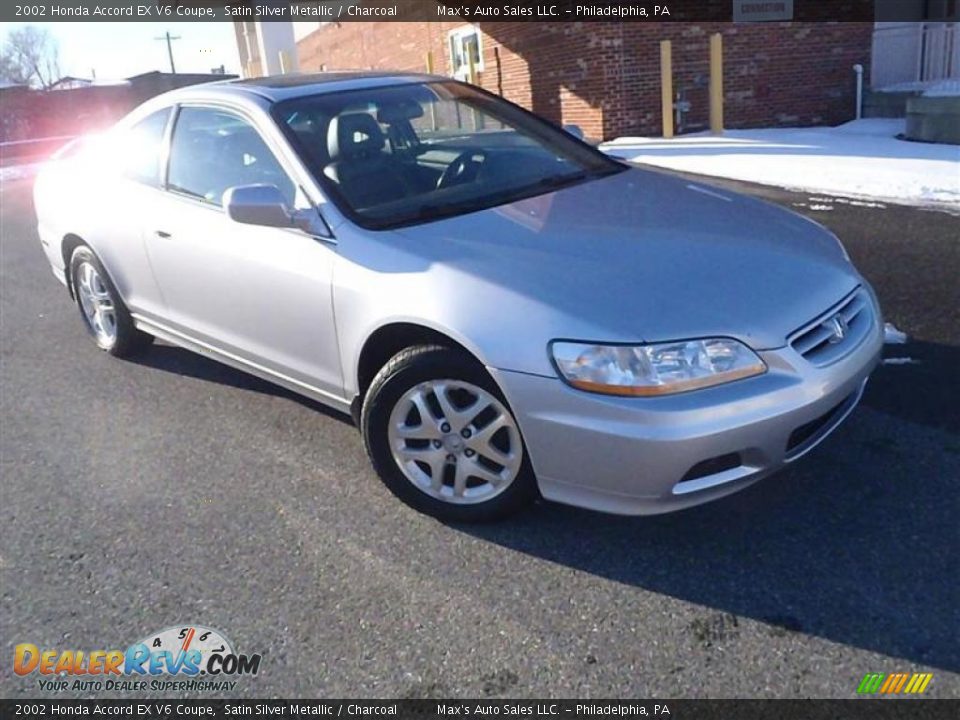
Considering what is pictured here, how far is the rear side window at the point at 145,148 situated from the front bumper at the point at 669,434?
253 cm

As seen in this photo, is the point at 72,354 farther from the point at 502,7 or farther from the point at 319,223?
the point at 502,7

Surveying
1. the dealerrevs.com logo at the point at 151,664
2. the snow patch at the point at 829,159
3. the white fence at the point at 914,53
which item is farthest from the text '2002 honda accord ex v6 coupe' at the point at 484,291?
the white fence at the point at 914,53

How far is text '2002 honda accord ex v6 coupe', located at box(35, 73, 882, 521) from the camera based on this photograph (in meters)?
2.63

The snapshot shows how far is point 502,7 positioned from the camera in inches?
622

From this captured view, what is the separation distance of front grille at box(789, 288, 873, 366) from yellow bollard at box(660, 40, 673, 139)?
35.6ft

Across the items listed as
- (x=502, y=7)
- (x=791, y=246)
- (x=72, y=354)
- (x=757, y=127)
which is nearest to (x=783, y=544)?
(x=791, y=246)

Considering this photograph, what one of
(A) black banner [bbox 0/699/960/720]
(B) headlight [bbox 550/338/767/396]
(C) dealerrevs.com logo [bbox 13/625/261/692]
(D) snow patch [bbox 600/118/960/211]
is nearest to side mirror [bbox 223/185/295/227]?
(B) headlight [bbox 550/338/767/396]

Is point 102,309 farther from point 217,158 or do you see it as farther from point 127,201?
point 217,158

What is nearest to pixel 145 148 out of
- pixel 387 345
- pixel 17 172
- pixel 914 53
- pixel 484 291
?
pixel 387 345

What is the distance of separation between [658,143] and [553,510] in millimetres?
10794

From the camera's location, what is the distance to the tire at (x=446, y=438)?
291 cm

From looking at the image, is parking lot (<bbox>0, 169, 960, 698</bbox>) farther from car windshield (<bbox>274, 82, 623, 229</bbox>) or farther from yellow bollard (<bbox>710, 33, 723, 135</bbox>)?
yellow bollard (<bbox>710, 33, 723, 135</bbox>)

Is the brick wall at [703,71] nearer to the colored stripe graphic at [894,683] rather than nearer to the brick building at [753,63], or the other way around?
the brick building at [753,63]

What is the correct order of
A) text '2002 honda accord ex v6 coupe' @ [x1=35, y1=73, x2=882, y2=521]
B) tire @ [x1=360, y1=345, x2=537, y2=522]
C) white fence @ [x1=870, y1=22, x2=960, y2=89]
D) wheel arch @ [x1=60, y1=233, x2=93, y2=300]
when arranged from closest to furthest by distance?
text '2002 honda accord ex v6 coupe' @ [x1=35, y1=73, x2=882, y2=521], tire @ [x1=360, y1=345, x2=537, y2=522], wheel arch @ [x1=60, y1=233, x2=93, y2=300], white fence @ [x1=870, y1=22, x2=960, y2=89]
